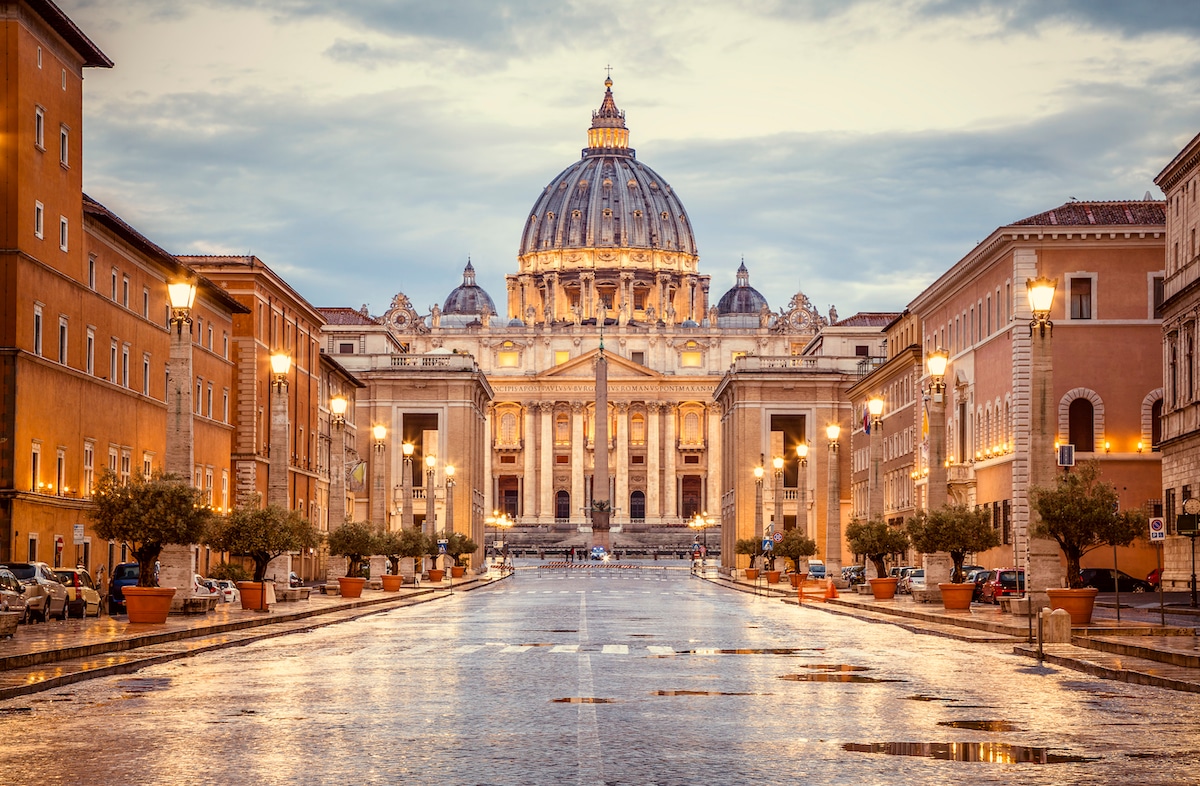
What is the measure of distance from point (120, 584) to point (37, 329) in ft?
26.5

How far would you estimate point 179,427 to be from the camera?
3900 cm

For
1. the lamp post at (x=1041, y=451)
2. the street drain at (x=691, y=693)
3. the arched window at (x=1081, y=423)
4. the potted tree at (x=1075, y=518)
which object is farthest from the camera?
the arched window at (x=1081, y=423)

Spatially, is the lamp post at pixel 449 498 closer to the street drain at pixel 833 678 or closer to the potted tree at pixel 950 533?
the potted tree at pixel 950 533

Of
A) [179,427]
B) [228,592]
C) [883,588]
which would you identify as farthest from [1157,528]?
[228,592]

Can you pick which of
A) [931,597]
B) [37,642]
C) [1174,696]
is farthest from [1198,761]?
[931,597]


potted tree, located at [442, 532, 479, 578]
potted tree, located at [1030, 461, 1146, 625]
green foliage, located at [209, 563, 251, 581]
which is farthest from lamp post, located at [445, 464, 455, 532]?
potted tree, located at [1030, 461, 1146, 625]

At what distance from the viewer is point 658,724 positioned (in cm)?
1659

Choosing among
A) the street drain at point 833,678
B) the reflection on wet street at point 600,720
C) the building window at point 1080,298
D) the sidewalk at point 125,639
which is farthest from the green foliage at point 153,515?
the building window at point 1080,298

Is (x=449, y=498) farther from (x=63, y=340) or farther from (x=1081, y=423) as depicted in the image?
(x=63, y=340)

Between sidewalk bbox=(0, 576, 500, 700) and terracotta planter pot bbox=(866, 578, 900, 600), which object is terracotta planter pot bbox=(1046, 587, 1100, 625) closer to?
sidewalk bbox=(0, 576, 500, 700)

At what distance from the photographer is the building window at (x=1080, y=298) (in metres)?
68.4

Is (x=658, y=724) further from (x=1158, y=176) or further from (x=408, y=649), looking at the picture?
(x=1158, y=176)

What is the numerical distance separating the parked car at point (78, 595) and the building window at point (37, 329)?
873 centimetres

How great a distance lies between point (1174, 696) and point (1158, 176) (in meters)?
42.5
